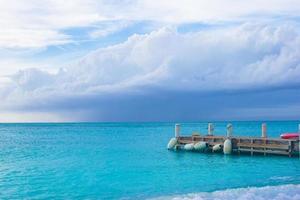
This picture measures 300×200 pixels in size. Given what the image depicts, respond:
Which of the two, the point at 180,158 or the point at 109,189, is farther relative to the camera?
the point at 180,158

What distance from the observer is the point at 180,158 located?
42062mm

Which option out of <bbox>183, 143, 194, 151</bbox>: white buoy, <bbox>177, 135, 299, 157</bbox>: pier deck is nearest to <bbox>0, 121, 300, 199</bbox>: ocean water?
<bbox>177, 135, 299, 157</bbox>: pier deck

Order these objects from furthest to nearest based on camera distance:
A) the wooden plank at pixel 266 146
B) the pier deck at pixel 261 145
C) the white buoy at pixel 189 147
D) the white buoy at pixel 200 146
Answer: the white buoy at pixel 189 147 < the white buoy at pixel 200 146 < the wooden plank at pixel 266 146 < the pier deck at pixel 261 145

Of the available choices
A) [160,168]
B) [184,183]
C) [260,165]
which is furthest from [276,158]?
[184,183]

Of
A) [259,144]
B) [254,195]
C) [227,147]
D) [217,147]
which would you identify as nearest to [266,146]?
[259,144]

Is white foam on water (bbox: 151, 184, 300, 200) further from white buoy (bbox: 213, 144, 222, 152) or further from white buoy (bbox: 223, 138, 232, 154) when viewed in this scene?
white buoy (bbox: 213, 144, 222, 152)

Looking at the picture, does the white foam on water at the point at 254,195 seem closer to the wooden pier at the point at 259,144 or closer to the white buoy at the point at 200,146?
the wooden pier at the point at 259,144

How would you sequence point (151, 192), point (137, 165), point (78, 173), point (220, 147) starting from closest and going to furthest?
point (151, 192) < point (78, 173) < point (137, 165) < point (220, 147)

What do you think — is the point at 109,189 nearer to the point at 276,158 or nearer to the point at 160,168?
the point at 160,168

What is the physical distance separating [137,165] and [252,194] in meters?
17.0

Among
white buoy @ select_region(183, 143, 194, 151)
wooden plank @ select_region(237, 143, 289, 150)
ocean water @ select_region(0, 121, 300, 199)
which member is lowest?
ocean water @ select_region(0, 121, 300, 199)

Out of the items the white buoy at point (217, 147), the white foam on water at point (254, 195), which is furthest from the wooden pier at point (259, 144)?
the white foam on water at point (254, 195)

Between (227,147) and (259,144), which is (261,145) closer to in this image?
(259,144)

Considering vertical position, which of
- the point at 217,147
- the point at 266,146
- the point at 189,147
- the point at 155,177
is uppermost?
the point at 266,146
